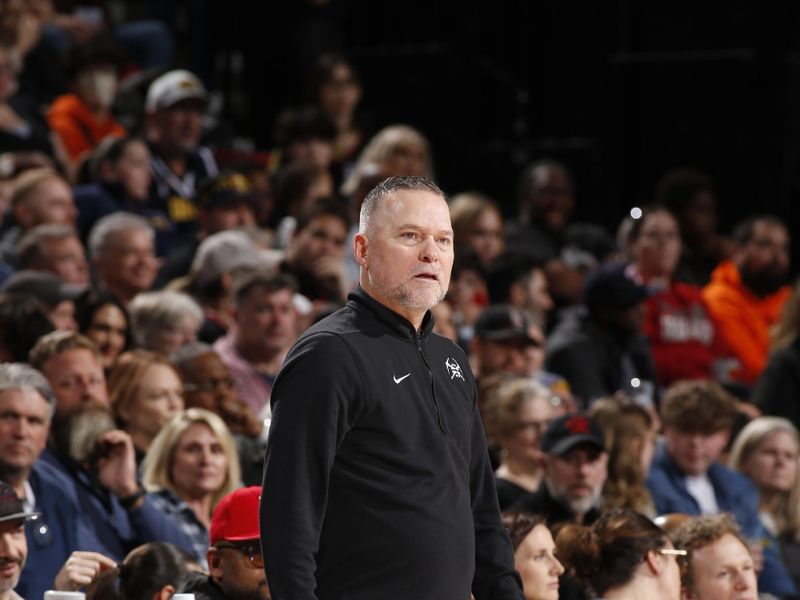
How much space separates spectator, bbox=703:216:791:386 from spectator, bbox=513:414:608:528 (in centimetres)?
372

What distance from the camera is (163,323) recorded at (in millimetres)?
7562

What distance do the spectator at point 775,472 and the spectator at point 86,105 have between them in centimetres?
499

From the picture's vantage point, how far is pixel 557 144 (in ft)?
39.9

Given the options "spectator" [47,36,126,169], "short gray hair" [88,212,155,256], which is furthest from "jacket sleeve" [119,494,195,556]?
"spectator" [47,36,126,169]

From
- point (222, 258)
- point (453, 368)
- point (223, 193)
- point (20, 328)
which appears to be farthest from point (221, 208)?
point (453, 368)

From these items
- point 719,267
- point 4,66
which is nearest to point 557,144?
point 719,267

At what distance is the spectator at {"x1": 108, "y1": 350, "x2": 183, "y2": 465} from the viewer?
21.8ft

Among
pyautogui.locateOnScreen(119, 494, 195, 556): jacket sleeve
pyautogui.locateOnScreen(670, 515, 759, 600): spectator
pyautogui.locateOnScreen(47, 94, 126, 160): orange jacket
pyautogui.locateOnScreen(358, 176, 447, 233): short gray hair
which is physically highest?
pyautogui.locateOnScreen(47, 94, 126, 160): orange jacket

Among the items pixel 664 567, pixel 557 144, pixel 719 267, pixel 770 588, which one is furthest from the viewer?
pixel 557 144

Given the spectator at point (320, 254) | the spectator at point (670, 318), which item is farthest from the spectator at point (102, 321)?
the spectator at point (670, 318)

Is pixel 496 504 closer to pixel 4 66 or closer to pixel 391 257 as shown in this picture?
pixel 391 257

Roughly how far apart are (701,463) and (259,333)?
2.12 meters

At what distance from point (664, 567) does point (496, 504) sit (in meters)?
1.73

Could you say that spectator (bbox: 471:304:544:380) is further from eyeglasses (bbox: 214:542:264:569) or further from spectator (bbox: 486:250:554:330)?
eyeglasses (bbox: 214:542:264:569)
